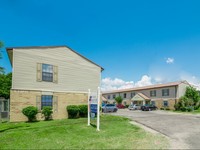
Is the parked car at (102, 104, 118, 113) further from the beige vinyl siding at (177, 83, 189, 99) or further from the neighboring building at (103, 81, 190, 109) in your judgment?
the beige vinyl siding at (177, 83, 189, 99)

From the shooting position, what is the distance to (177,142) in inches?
307

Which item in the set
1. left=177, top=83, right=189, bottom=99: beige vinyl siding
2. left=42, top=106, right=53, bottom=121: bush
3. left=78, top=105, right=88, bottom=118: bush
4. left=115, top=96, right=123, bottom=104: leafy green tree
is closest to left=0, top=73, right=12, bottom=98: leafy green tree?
left=42, top=106, right=53, bottom=121: bush

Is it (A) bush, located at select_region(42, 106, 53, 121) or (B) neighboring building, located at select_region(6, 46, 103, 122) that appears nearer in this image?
(B) neighboring building, located at select_region(6, 46, 103, 122)

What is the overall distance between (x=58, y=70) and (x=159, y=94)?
2974 centimetres

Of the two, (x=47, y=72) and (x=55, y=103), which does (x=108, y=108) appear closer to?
(x=55, y=103)

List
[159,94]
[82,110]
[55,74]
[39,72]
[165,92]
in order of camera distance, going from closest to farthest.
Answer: [39,72]
[55,74]
[82,110]
[165,92]
[159,94]

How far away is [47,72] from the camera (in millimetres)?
17141

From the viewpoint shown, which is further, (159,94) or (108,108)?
(159,94)

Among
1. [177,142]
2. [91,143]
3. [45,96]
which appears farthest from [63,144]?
[45,96]

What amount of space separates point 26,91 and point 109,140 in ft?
35.2

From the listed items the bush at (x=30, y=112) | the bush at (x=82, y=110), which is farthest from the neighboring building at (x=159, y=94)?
the bush at (x=30, y=112)

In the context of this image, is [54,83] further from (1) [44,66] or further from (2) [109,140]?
(2) [109,140]

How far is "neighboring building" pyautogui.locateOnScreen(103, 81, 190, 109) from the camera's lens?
3644cm

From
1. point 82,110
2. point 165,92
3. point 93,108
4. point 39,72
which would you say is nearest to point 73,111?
point 82,110
